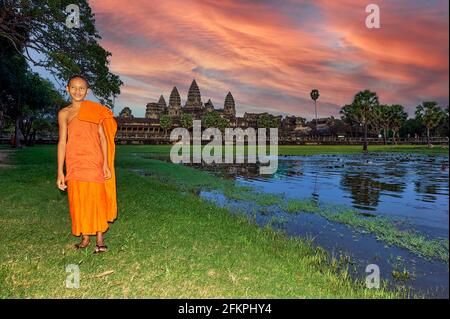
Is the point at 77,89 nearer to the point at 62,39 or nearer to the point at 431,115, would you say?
the point at 62,39

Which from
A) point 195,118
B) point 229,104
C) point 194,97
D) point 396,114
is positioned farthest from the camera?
point 229,104

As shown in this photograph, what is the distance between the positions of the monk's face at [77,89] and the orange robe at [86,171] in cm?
12

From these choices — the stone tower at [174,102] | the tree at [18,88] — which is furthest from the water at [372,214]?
the stone tower at [174,102]

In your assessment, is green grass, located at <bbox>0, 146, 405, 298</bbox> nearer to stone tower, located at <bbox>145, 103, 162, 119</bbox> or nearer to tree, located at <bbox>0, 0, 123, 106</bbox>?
tree, located at <bbox>0, 0, 123, 106</bbox>

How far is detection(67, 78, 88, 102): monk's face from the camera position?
4875 mm

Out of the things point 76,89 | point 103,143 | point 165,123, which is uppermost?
point 165,123

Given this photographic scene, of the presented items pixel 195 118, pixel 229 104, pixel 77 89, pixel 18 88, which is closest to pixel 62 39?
pixel 77 89

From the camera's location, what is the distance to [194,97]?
5782 inches

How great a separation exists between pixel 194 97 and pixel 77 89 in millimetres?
144832

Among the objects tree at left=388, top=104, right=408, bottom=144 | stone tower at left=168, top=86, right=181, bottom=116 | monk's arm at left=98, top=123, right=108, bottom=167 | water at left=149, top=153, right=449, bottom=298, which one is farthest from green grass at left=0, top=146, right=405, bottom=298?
stone tower at left=168, top=86, right=181, bottom=116

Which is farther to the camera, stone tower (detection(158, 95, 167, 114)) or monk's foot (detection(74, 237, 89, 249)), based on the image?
stone tower (detection(158, 95, 167, 114))

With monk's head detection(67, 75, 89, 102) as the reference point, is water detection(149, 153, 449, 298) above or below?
below

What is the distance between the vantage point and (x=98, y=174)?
194 inches
